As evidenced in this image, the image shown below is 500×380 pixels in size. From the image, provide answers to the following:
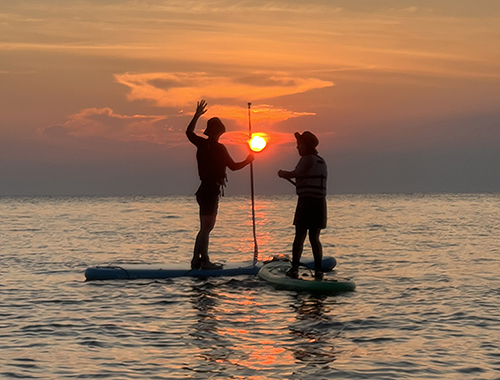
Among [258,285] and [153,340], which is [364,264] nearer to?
[258,285]

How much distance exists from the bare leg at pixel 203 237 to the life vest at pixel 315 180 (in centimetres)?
221

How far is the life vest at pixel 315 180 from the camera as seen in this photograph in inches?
489

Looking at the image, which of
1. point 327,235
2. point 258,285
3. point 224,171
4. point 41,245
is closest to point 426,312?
point 258,285

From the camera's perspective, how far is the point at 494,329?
943 cm

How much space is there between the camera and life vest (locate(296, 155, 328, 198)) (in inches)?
489

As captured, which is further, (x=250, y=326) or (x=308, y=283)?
(x=308, y=283)

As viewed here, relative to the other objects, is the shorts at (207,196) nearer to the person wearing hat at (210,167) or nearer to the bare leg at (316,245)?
the person wearing hat at (210,167)

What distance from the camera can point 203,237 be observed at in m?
14.1

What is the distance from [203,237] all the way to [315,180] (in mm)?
2750

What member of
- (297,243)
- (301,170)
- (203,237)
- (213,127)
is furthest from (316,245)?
(213,127)

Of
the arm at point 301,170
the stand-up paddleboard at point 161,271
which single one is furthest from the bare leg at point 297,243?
the stand-up paddleboard at point 161,271

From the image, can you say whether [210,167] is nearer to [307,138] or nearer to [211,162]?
[211,162]

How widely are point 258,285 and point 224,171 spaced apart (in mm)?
2233

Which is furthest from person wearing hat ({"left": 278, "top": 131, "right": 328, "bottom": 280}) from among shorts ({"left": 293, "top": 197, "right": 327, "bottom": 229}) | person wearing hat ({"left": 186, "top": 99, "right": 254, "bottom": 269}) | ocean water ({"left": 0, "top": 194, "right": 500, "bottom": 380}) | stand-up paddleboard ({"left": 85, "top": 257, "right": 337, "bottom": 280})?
stand-up paddleboard ({"left": 85, "top": 257, "right": 337, "bottom": 280})
